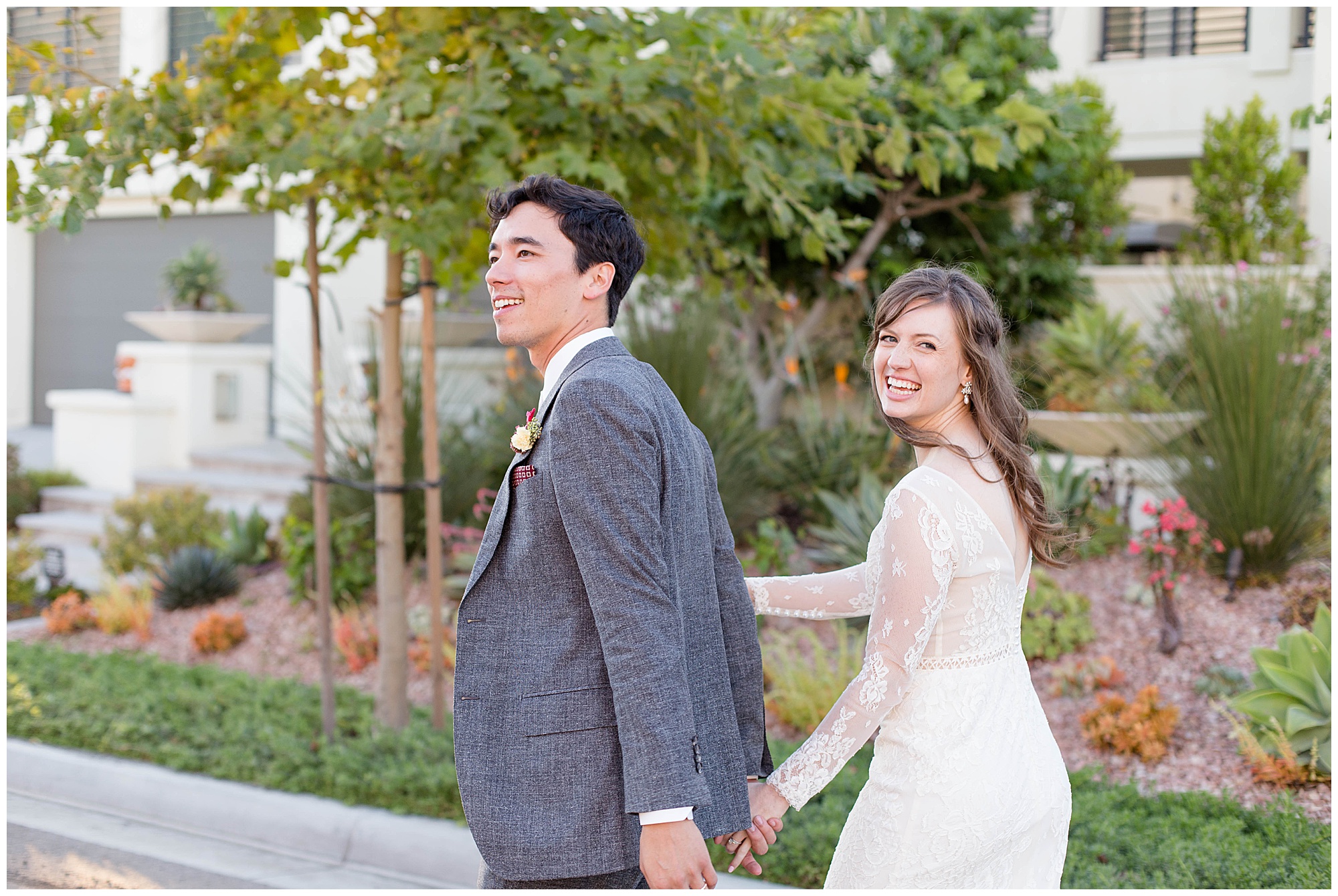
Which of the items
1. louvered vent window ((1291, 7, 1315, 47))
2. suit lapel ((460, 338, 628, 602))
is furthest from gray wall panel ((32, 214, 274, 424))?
louvered vent window ((1291, 7, 1315, 47))

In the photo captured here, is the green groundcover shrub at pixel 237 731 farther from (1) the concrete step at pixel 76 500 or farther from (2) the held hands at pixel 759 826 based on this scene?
(1) the concrete step at pixel 76 500

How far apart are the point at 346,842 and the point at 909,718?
9.20 feet

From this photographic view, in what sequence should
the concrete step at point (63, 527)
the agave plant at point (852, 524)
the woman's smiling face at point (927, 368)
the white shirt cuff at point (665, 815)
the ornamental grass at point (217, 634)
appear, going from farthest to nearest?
the concrete step at point (63, 527) → the ornamental grass at point (217, 634) → the agave plant at point (852, 524) → the woman's smiling face at point (927, 368) → the white shirt cuff at point (665, 815)

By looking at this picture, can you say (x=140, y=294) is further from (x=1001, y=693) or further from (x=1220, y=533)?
(x=1001, y=693)

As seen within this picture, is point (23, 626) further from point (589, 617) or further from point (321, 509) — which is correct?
point (589, 617)

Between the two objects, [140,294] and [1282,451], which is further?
[140,294]

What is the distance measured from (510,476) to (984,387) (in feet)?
3.18

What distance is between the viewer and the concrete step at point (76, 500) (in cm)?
975

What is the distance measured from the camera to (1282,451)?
538 cm

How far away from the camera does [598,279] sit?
2023 mm

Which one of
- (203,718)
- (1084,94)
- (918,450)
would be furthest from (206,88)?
(1084,94)

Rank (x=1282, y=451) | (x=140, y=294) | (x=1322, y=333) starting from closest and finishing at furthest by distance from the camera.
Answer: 1. (x=1282, y=451)
2. (x=1322, y=333)
3. (x=140, y=294)

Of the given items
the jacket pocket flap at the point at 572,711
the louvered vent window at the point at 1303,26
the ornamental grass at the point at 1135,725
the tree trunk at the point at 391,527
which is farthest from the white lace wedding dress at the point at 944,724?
the louvered vent window at the point at 1303,26

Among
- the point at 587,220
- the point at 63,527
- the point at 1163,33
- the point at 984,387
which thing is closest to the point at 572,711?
the point at 587,220
